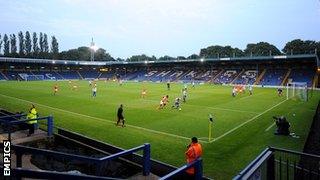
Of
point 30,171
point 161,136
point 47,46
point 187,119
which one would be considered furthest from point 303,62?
point 47,46

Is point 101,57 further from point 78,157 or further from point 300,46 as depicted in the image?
point 78,157

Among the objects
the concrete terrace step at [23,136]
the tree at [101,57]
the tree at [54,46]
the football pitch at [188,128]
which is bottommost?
the football pitch at [188,128]

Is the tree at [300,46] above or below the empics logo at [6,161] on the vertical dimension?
above

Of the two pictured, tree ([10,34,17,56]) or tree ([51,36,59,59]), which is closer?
tree ([10,34,17,56])

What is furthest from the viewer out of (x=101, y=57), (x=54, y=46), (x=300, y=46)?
(x=101, y=57)

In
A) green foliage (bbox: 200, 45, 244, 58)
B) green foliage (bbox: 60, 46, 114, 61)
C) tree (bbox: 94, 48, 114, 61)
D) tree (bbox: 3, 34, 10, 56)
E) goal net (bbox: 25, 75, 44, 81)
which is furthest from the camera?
tree (bbox: 94, 48, 114, 61)

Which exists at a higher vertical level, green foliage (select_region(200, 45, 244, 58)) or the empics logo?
green foliage (select_region(200, 45, 244, 58))

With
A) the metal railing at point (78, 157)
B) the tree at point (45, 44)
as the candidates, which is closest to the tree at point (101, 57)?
the tree at point (45, 44)

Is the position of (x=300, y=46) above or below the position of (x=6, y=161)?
above

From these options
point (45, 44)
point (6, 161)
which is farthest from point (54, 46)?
point (6, 161)

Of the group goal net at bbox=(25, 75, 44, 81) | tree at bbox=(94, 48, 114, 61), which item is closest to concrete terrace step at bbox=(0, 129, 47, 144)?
goal net at bbox=(25, 75, 44, 81)

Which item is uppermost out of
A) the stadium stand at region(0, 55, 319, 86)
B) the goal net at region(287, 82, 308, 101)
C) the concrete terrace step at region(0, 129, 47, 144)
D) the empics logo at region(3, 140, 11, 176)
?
the stadium stand at region(0, 55, 319, 86)

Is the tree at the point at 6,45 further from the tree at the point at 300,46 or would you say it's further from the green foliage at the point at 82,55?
the tree at the point at 300,46

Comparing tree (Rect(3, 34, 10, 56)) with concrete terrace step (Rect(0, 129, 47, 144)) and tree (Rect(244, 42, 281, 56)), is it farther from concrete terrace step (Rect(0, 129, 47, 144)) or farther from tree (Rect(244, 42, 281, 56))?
concrete terrace step (Rect(0, 129, 47, 144))
